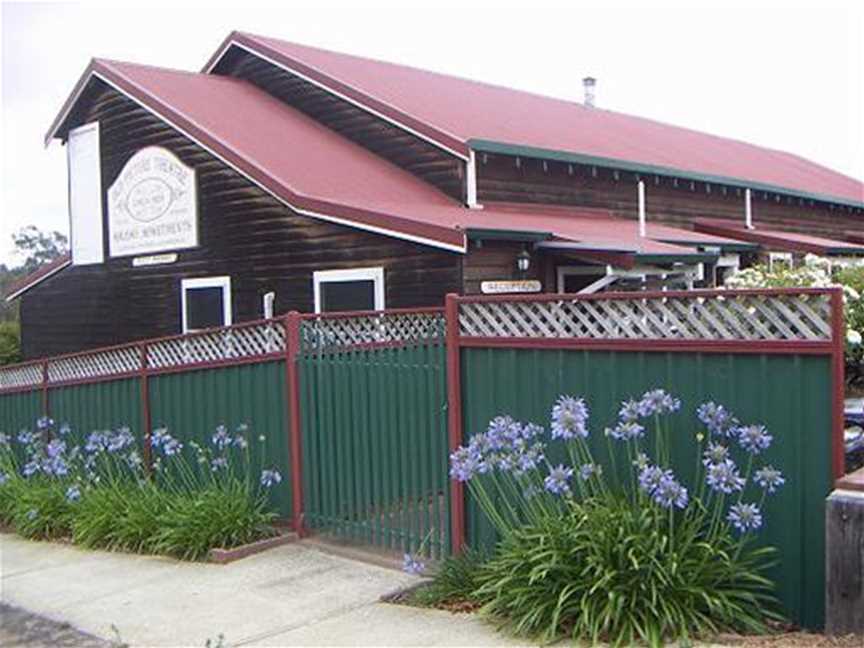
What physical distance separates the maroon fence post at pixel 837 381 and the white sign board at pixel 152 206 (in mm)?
12014

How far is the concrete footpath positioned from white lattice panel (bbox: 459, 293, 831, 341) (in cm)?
182

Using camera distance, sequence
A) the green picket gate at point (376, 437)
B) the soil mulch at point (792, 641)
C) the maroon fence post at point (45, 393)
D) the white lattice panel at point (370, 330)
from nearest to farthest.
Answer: the soil mulch at point (792, 641), the green picket gate at point (376, 437), the white lattice panel at point (370, 330), the maroon fence post at point (45, 393)

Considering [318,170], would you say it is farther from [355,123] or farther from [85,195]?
[85,195]

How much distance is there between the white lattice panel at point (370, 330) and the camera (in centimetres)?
700

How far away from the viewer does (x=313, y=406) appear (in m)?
Result: 7.91

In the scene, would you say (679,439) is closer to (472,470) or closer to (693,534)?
(693,534)

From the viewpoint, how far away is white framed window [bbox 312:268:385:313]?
12500 mm

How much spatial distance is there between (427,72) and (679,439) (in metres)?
16.4

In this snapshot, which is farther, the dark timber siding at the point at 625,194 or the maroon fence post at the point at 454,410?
the dark timber siding at the point at 625,194

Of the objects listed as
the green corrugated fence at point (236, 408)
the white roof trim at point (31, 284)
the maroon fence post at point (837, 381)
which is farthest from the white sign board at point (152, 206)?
the maroon fence post at point (837, 381)

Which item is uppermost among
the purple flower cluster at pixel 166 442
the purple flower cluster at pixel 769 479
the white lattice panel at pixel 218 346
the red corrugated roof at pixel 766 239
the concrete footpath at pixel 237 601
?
the red corrugated roof at pixel 766 239

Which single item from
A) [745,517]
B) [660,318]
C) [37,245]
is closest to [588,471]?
[745,517]

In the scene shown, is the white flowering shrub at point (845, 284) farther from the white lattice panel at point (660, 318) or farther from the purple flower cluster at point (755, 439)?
the purple flower cluster at point (755, 439)

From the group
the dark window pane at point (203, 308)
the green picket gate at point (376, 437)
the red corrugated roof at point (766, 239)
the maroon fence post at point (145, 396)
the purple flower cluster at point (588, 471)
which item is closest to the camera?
the purple flower cluster at point (588, 471)
